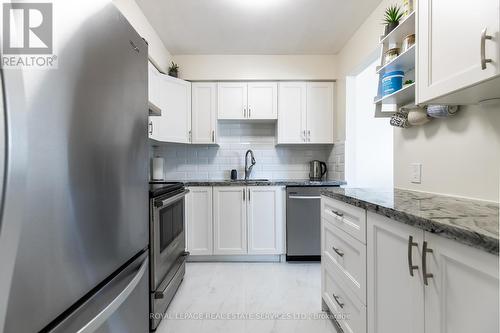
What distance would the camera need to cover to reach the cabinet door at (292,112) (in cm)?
324

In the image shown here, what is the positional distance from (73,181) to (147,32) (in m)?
2.33

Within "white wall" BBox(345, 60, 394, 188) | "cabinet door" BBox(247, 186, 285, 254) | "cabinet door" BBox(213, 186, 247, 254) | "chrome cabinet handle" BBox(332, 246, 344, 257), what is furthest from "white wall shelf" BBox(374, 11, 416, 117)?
"cabinet door" BBox(213, 186, 247, 254)

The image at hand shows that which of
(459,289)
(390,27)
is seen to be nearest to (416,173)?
(390,27)

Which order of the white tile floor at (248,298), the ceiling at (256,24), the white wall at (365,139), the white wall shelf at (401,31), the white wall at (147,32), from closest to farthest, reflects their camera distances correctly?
the white wall shelf at (401,31) < the white tile floor at (248,298) < the white wall at (147,32) < the ceiling at (256,24) < the white wall at (365,139)

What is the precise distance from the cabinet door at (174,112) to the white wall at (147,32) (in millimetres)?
192

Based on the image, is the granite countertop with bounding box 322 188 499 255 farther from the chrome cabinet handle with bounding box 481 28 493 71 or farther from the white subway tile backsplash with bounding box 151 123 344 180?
the white subway tile backsplash with bounding box 151 123 344 180

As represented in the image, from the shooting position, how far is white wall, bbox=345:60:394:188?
3.02 meters

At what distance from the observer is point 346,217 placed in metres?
1.46

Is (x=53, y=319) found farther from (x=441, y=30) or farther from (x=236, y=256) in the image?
(x=236, y=256)

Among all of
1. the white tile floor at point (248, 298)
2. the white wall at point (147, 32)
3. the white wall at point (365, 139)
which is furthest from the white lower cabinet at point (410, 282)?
the white wall at point (147, 32)

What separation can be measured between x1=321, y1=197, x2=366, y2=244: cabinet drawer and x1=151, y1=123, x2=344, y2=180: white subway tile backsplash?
1686 mm

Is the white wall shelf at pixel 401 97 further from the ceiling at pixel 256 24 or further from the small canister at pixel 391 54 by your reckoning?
the ceiling at pixel 256 24

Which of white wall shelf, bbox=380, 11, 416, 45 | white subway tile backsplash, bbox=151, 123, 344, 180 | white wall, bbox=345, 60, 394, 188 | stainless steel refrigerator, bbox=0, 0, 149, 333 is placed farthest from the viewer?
white subway tile backsplash, bbox=151, 123, 344, 180

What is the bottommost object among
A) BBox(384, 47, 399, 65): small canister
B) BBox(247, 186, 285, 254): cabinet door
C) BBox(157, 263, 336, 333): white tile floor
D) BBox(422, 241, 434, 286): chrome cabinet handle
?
BBox(157, 263, 336, 333): white tile floor
